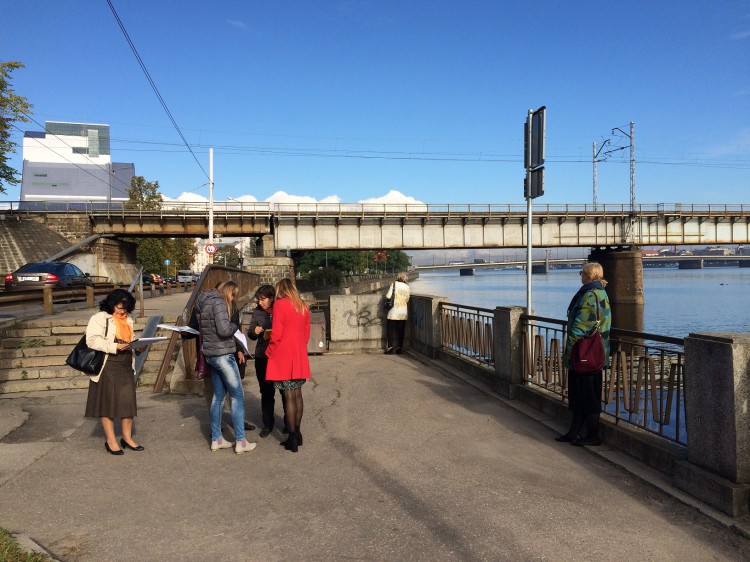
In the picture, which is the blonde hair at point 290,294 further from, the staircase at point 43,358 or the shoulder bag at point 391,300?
the shoulder bag at point 391,300

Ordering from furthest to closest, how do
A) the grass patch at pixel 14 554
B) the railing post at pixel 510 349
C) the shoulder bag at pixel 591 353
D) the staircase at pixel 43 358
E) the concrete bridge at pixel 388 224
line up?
the concrete bridge at pixel 388 224
the staircase at pixel 43 358
the railing post at pixel 510 349
the shoulder bag at pixel 591 353
the grass patch at pixel 14 554

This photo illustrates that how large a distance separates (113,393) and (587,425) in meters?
4.70

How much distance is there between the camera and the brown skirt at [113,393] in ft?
18.7

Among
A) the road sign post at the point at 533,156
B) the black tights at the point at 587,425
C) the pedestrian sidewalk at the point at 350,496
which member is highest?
the road sign post at the point at 533,156

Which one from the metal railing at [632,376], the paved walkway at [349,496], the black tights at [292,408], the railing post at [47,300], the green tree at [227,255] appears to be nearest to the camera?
the paved walkway at [349,496]

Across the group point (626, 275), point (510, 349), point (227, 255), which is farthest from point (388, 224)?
point (227, 255)

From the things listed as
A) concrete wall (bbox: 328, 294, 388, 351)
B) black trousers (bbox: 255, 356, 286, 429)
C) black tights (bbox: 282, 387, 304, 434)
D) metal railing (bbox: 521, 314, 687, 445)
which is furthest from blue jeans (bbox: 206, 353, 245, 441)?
concrete wall (bbox: 328, 294, 388, 351)

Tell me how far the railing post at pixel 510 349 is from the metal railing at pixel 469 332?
2.15ft

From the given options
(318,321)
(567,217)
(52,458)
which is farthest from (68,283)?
(567,217)

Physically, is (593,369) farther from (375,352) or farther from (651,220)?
(651,220)

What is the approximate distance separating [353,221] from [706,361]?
40.7 metres

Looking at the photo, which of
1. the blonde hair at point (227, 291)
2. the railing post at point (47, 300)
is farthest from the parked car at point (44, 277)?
the blonde hair at point (227, 291)

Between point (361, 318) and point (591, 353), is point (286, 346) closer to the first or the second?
point (591, 353)

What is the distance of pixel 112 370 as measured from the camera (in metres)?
5.79
